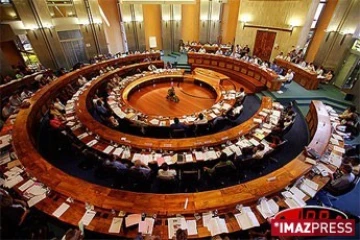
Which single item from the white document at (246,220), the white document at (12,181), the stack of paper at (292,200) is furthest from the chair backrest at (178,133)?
the white document at (12,181)

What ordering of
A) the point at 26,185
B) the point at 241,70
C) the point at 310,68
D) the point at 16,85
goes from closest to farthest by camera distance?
the point at 26,185 → the point at 16,85 → the point at 310,68 → the point at 241,70

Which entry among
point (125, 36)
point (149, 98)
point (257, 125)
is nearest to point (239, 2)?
point (125, 36)

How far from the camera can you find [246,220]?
438 centimetres

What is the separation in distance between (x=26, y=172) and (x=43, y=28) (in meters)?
12.3

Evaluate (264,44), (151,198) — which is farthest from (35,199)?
(264,44)

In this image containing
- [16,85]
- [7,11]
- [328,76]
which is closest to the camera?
[16,85]

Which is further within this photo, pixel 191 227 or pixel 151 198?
pixel 151 198

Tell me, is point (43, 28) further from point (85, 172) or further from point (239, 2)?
point (239, 2)

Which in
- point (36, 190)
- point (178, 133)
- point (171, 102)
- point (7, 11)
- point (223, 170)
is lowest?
point (171, 102)

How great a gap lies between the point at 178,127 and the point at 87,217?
4.42 metres

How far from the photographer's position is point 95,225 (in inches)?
167

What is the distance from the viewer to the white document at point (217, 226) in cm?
415

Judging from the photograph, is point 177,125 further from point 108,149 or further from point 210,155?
point 108,149

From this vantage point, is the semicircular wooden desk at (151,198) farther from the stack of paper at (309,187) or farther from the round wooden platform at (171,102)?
the round wooden platform at (171,102)
